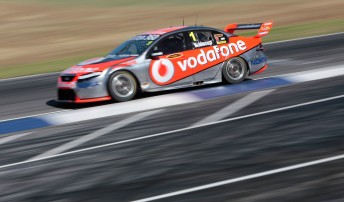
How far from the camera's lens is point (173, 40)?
14156 millimetres

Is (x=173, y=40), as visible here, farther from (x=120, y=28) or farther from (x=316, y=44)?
(x=120, y=28)

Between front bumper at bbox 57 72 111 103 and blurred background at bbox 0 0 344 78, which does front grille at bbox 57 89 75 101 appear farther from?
blurred background at bbox 0 0 344 78

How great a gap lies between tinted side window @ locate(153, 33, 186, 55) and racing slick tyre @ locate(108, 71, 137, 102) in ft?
2.76

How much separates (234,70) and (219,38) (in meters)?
0.79

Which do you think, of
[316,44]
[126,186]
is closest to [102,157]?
[126,186]

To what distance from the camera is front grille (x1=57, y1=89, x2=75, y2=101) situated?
13.7 metres

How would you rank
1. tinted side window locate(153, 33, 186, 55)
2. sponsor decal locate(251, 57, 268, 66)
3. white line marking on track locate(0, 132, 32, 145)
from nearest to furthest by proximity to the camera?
1. white line marking on track locate(0, 132, 32, 145)
2. tinted side window locate(153, 33, 186, 55)
3. sponsor decal locate(251, 57, 268, 66)

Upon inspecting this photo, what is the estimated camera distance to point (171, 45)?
46.3 feet

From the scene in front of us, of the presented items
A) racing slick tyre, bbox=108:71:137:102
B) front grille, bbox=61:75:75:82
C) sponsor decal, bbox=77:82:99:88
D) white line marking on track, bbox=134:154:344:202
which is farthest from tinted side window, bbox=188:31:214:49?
white line marking on track, bbox=134:154:344:202

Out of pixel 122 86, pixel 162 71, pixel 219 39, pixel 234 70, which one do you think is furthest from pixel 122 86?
pixel 234 70

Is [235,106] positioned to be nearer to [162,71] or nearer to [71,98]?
[162,71]

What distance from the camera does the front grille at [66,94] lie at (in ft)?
44.9

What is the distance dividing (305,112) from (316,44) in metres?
10.1

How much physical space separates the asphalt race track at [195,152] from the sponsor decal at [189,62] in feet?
1.79
